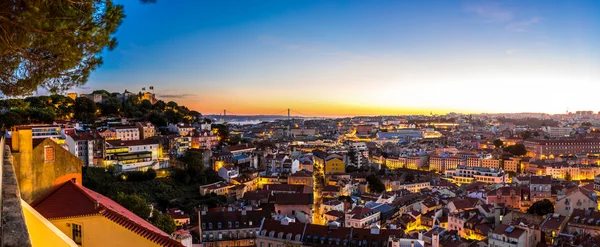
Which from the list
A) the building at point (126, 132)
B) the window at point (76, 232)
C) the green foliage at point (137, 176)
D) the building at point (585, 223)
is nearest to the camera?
the window at point (76, 232)

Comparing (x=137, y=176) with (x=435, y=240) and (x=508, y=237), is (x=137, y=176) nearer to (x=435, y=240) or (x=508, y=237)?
(x=435, y=240)

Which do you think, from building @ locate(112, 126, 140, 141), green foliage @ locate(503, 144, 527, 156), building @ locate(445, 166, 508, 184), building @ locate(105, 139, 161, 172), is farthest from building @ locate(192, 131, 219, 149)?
green foliage @ locate(503, 144, 527, 156)

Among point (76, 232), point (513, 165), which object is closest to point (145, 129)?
point (76, 232)

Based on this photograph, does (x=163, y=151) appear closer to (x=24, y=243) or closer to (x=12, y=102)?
(x=12, y=102)

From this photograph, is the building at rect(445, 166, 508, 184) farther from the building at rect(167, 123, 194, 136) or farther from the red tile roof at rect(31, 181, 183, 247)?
the red tile roof at rect(31, 181, 183, 247)

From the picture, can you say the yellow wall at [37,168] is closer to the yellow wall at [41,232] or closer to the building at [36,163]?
the building at [36,163]

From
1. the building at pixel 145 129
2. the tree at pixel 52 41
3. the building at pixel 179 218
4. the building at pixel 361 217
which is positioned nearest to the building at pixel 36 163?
the tree at pixel 52 41
